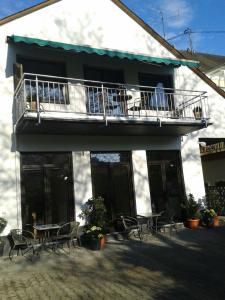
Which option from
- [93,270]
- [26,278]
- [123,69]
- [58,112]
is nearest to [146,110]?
[123,69]

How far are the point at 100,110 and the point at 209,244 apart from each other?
595 centimetres

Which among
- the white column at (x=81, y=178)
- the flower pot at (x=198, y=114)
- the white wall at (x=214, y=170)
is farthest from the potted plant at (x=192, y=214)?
the white wall at (x=214, y=170)

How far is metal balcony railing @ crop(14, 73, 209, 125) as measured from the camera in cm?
1186

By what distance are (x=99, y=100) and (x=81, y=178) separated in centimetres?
303

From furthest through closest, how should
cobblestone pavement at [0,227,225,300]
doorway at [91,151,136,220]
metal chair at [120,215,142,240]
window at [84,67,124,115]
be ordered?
window at [84,67,124,115] < doorway at [91,151,136,220] < metal chair at [120,215,142,240] < cobblestone pavement at [0,227,225,300]

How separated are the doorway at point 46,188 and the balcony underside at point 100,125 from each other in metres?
0.99

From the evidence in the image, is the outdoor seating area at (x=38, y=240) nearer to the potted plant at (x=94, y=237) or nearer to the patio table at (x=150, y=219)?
the potted plant at (x=94, y=237)

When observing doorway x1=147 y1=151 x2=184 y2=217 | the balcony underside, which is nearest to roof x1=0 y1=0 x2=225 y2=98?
the balcony underside

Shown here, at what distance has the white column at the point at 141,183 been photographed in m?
13.8

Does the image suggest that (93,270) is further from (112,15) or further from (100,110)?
(112,15)

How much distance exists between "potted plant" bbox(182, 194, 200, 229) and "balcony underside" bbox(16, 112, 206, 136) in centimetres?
288

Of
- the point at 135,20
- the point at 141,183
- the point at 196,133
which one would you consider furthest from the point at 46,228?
the point at 135,20

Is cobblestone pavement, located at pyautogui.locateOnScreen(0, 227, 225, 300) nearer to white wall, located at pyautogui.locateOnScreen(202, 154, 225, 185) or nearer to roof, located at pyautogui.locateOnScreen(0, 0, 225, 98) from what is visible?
roof, located at pyautogui.locateOnScreen(0, 0, 225, 98)

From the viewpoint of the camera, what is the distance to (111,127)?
12484mm
